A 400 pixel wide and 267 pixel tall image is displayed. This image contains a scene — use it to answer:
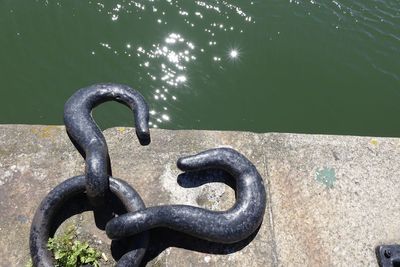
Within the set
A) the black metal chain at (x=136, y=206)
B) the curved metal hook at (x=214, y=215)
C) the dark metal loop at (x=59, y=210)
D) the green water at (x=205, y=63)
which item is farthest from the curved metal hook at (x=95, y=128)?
the green water at (x=205, y=63)

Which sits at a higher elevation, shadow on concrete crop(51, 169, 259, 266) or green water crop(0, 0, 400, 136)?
green water crop(0, 0, 400, 136)

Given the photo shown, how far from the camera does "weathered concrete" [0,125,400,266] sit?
4469mm

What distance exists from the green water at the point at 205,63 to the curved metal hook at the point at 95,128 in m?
1.94

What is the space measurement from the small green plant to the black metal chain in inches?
2.7

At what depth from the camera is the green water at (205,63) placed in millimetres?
7465

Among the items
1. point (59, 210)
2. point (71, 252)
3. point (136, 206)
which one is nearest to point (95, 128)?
point (59, 210)

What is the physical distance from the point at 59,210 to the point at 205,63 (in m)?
Answer: 4.26

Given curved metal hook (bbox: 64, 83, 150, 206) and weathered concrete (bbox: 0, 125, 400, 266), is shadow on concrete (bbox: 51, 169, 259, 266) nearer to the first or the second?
weathered concrete (bbox: 0, 125, 400, 266)

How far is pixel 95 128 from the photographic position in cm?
494

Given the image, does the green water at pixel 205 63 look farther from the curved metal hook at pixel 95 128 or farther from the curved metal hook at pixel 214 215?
the curved metal hook at pixel 214 215

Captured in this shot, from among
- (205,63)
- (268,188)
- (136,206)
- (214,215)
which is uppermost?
(205,63)

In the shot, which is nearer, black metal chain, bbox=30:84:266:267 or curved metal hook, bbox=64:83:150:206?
black metal chain, bbox=30:84:266:267

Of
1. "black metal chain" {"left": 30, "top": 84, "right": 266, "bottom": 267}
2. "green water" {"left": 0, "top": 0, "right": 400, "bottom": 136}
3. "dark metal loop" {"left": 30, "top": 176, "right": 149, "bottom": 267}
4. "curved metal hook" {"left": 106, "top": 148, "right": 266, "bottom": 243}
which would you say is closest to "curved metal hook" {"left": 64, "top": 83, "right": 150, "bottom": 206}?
"black metal chain" {"left": 30, "top": 84, "right": 266, "bottom": 267}

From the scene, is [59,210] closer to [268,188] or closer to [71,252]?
[71,252]
